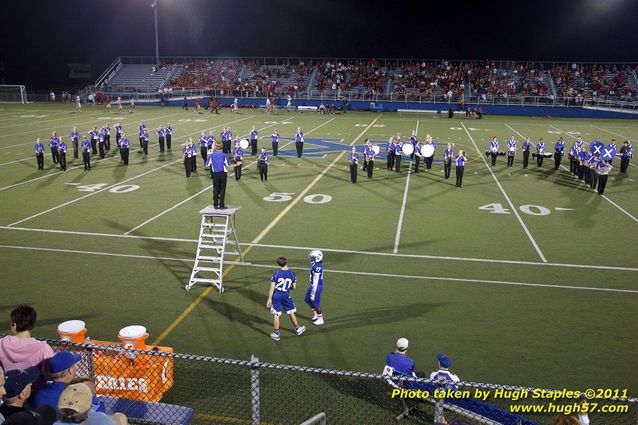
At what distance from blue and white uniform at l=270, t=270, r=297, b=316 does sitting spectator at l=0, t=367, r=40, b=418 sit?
4.43 meters

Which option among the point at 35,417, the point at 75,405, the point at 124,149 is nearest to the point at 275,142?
the point at 124,149

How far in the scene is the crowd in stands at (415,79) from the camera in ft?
174

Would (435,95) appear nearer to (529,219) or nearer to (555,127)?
(555,127)

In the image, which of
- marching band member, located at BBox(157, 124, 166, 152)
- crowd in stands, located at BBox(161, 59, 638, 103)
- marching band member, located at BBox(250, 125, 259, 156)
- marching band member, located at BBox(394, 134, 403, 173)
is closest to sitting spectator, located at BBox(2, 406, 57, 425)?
marching band member, located at BBox(394, 134, 403, 173)

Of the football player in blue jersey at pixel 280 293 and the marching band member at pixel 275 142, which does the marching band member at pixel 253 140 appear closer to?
the marching band member at pixel 275 142

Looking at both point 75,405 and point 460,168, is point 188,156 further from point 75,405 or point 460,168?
point 75,405

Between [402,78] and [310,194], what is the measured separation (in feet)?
138

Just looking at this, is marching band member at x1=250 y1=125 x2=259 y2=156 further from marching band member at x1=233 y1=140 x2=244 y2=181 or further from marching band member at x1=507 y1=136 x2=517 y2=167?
marching band member at x1=507 y1=136 x2=517 y2=167

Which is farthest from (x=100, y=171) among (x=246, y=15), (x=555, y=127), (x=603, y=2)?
(x=603, y=2)

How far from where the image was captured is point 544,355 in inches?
320

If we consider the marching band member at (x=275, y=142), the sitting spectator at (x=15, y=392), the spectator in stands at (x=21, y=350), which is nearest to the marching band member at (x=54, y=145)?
the marching band member at (x=275, y=142)

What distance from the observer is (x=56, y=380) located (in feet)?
14.6

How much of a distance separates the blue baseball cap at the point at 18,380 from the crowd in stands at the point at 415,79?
51.2 m

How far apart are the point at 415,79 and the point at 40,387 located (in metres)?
56.0
